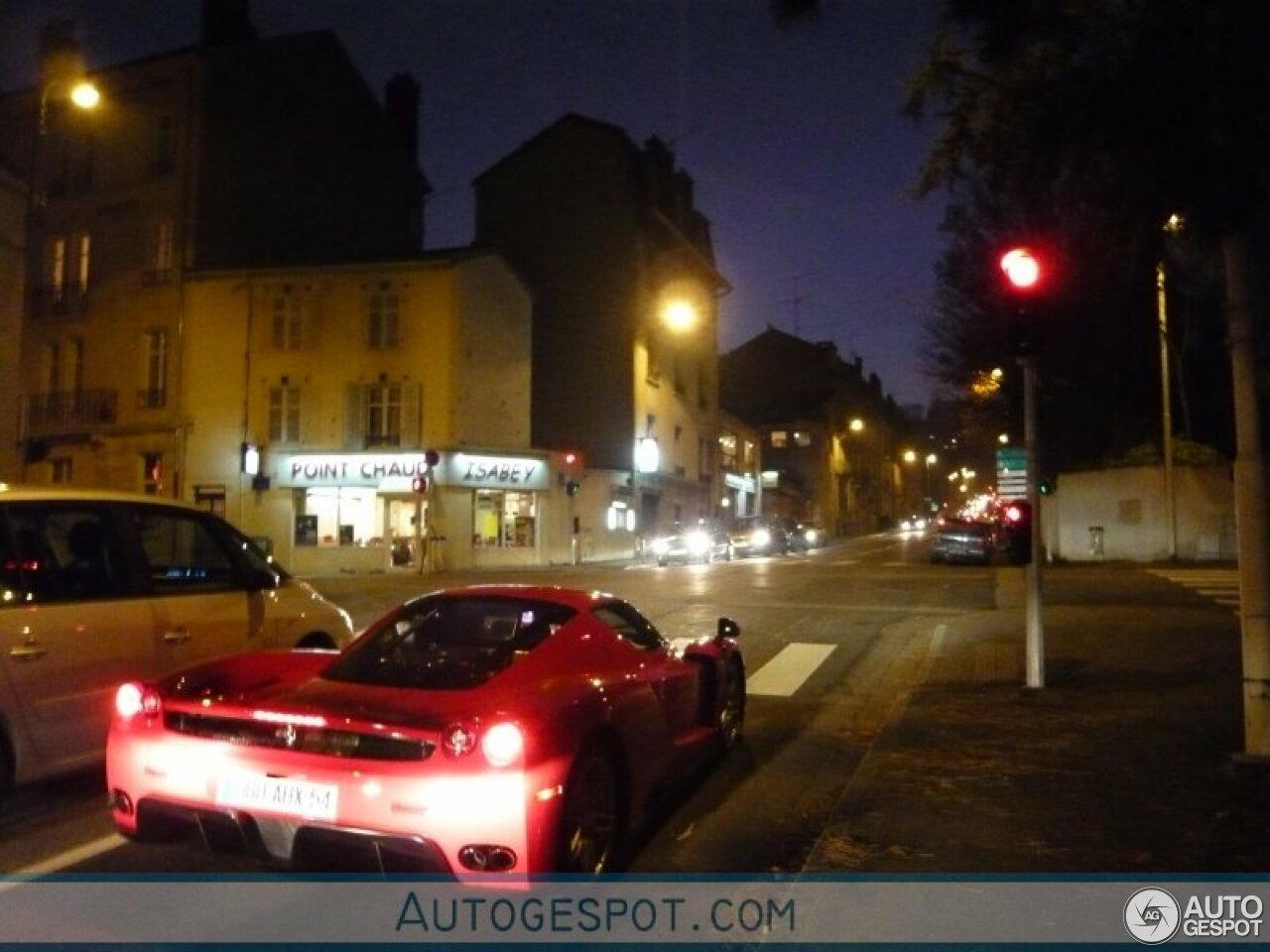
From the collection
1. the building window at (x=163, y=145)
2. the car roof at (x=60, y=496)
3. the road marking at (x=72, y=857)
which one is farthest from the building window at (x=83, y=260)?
the road marking at (x=72, y=857)

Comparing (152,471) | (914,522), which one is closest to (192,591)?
(152,471)

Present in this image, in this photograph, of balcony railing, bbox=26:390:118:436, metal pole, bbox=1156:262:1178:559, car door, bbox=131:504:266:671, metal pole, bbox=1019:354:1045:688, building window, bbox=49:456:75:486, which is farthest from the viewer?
building window, bbox=49:456:75:486

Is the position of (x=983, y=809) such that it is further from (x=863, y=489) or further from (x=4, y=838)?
(x=863, y=489)

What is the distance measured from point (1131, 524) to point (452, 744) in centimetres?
2935

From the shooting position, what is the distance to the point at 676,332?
48156 mm

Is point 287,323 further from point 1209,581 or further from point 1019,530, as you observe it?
point 1019,530

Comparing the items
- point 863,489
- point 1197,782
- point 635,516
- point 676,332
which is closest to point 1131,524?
point 635,516

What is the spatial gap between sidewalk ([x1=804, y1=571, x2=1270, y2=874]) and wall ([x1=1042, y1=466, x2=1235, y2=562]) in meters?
19.3

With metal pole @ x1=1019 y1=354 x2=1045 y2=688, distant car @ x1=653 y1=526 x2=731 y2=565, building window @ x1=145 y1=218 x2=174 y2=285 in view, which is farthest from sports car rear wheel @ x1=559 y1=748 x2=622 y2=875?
building window @ x1=145 y1=218 x2=174 y2=285

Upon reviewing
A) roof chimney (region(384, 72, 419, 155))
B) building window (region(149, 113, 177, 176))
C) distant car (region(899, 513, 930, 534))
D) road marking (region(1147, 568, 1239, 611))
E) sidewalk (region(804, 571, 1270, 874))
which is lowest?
sidewalk (region(804, 571, 1270, 874))

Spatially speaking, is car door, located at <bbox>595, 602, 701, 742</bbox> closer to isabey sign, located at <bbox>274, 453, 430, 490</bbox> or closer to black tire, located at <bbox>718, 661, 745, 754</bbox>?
black tire, located at <bbox>718, 661, 745, 754</bbox>

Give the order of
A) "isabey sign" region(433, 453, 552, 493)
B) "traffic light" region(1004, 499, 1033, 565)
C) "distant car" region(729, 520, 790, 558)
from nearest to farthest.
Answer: "traffic light" region(1004, 499, 1033, 565), "isabey sign" region(433, 453, 552, 493), "distant car" region(729, 520, 790, 558)

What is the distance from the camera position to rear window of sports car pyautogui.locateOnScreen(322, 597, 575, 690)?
5.35 metres

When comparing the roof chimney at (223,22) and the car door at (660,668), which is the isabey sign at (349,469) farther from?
the car door at (660,668)
